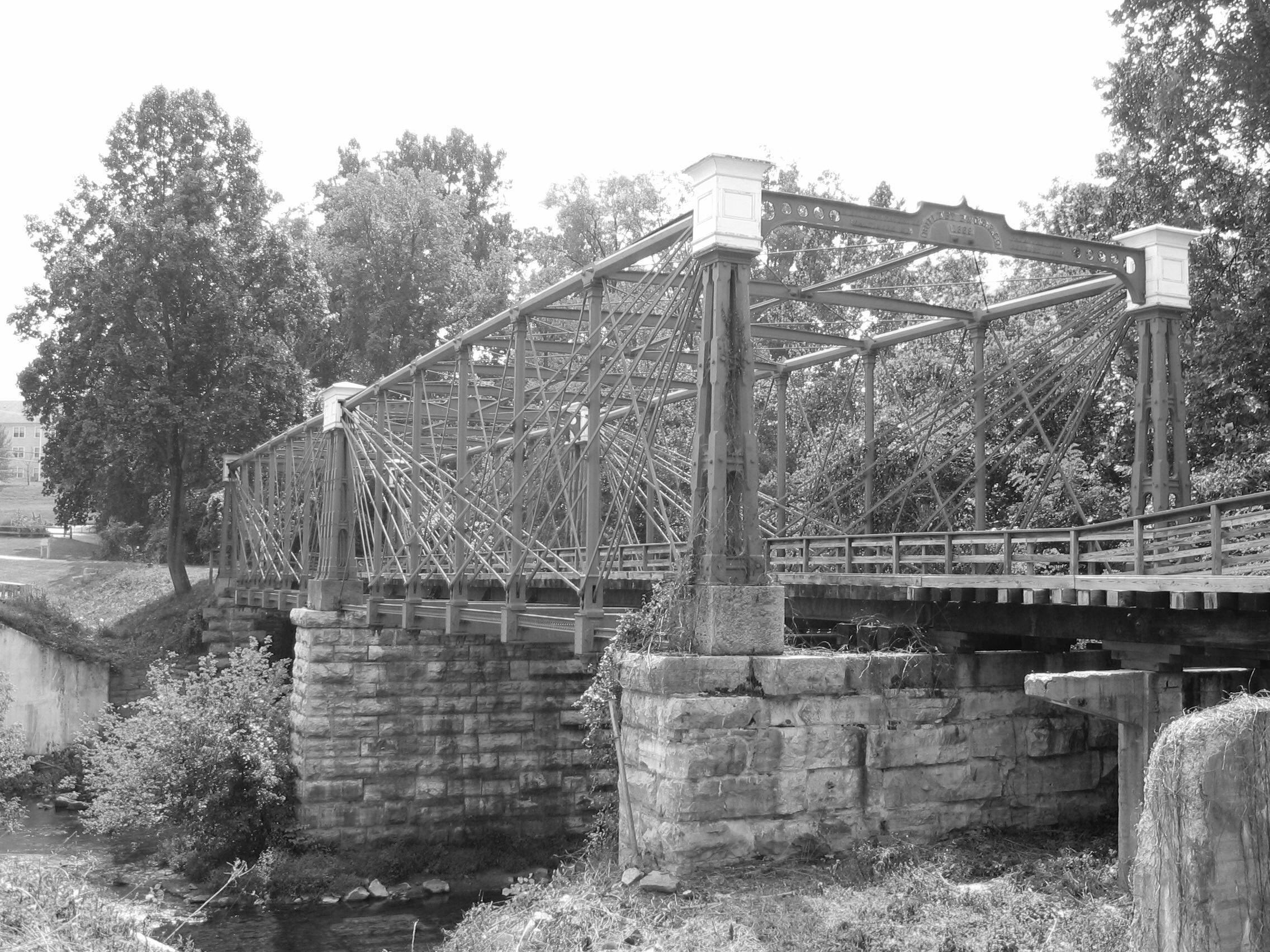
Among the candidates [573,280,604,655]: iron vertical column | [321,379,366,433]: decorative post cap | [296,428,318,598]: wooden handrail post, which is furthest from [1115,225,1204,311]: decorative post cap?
[296,428,318,598]: wooden handrail post

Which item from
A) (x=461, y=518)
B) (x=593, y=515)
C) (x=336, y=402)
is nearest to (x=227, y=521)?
(x=336, y=402)

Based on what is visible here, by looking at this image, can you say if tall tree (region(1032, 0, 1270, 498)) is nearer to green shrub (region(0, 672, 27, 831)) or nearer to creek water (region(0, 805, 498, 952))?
creek water (region(0, 805, 498, 952))

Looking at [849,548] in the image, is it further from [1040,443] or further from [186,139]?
[186,139]

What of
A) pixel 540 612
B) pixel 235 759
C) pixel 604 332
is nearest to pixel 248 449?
pixel 235 759

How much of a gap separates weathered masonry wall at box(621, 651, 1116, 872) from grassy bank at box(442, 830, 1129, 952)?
38 cm

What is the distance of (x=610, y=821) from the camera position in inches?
561

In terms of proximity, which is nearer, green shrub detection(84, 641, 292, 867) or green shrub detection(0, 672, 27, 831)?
green shrub detection(84, 641, 292, 867)

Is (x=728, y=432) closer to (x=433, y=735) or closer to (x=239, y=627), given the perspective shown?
(x=433, y=735)

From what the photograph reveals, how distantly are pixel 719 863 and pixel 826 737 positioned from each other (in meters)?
1.68

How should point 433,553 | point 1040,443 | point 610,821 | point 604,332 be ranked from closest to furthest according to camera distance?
point 610,821 < point 604,332 < point 433,553 < point 1040,443

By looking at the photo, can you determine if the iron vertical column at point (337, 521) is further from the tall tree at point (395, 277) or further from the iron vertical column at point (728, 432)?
the tall tree at point (395, 277)

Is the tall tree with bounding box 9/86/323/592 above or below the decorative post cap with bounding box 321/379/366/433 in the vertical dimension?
above

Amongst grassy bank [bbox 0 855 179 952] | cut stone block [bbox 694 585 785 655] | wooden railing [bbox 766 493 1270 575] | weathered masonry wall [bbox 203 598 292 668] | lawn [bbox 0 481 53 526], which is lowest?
grassy bank [bbox 0 855 179 952]

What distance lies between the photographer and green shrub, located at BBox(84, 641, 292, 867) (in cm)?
2303
